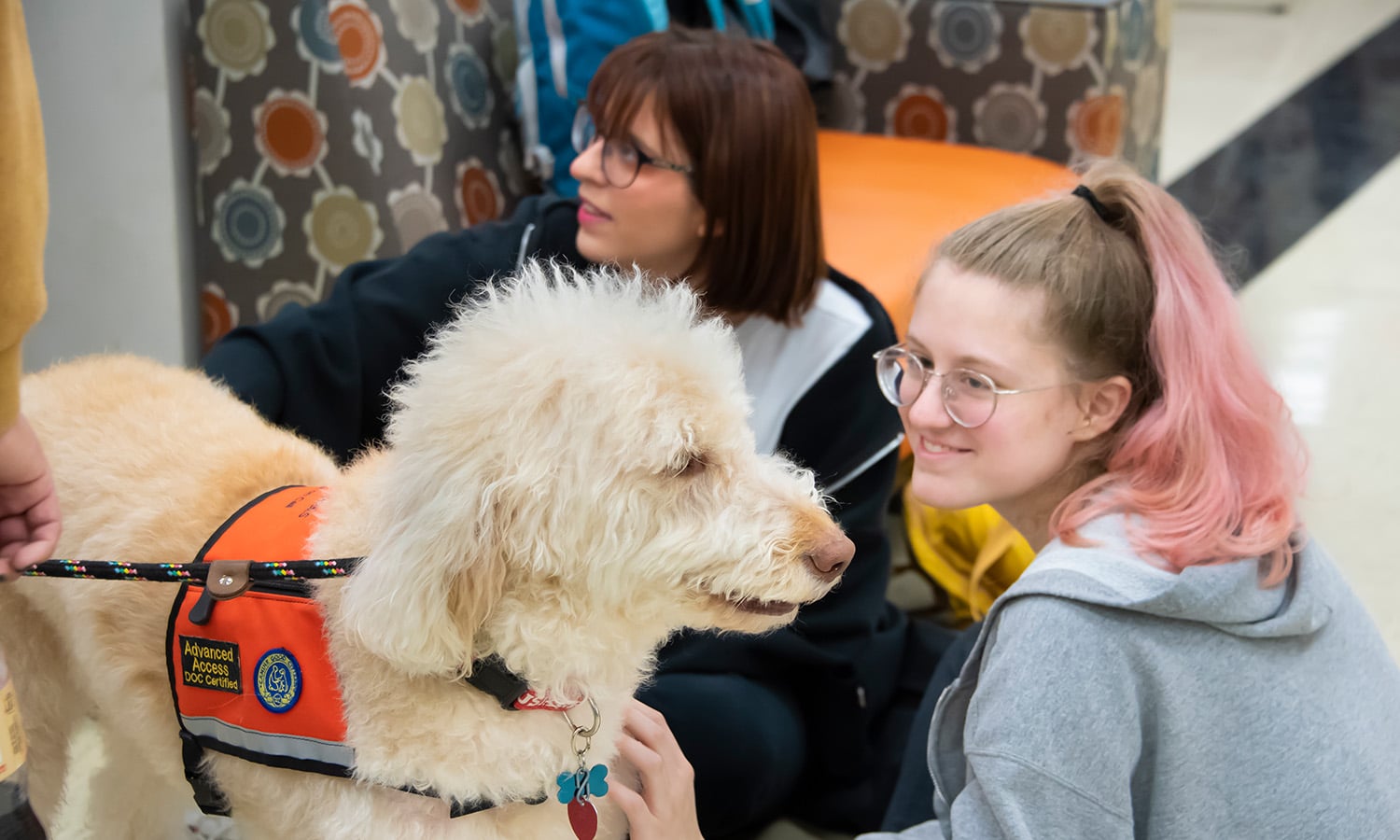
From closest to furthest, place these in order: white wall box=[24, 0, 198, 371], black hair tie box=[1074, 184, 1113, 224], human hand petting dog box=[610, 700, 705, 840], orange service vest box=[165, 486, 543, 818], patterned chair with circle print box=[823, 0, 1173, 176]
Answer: orange service vest box=[165, 486, 543, 818] < human hand petting dog box=[610, 700, 705, 840] < black hair tie box=[1074, 184, 1113, 224] < white wall box=[24, 0, 198, 371] < patterned chair with circle print box=[823, 0, 1173, 176]

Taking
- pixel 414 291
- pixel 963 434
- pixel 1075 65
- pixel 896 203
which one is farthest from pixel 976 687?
pixel 1075 65

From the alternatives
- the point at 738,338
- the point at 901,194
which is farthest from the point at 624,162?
the point at 901,194

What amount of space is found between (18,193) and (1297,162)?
15.4 ft

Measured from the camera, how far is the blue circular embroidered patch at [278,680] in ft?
3.08

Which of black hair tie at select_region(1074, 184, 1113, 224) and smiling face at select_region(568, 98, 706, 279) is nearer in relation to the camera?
black hair tie at select_region(1074, 184, 1113, 224)

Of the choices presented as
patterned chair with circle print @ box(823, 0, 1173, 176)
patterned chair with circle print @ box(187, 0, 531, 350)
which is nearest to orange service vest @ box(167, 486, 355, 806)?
patterned chair with circle print @ box(187, 0, 531, 350)

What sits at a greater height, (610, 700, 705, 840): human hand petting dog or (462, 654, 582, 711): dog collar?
(462, 654, 582, 711): dog collar

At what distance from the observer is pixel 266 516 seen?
102 centimetres

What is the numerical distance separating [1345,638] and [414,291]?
1286 mm

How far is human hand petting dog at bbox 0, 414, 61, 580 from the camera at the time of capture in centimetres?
85

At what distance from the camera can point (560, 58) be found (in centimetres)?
224

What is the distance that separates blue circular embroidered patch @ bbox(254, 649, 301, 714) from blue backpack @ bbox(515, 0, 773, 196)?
1.47m

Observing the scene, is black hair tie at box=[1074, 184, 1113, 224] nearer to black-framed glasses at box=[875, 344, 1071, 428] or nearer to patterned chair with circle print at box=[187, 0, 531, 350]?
black-framed glasses at box=[875, 344, 1071, 428]

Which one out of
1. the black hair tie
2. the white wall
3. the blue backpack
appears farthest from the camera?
the blue backpack
